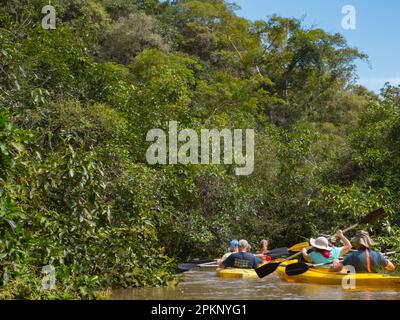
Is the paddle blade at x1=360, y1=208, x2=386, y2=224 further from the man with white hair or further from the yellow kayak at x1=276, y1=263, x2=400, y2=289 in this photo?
the yellow kayak at x1=276, y1=263, x2=400, y2=289

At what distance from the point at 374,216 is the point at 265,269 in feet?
12.1

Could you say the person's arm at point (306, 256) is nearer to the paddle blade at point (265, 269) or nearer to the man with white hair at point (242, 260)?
the paddle blade at point (265, 269)

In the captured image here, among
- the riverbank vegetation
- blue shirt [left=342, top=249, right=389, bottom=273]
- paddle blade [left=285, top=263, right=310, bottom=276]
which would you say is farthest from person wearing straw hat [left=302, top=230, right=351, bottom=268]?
the riverbank vegetation

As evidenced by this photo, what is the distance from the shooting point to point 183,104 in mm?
17672

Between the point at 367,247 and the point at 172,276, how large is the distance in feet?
10.8

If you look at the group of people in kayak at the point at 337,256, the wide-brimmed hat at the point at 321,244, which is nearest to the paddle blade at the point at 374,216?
the group of people in kayak at the point at 337,256

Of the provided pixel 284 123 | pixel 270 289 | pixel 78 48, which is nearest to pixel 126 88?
pixel 78 48

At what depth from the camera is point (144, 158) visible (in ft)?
51.9

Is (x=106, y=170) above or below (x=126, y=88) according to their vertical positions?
below

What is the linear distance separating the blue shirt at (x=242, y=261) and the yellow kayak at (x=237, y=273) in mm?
262

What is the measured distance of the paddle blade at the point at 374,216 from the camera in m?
13.6

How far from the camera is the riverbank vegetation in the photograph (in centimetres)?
877
